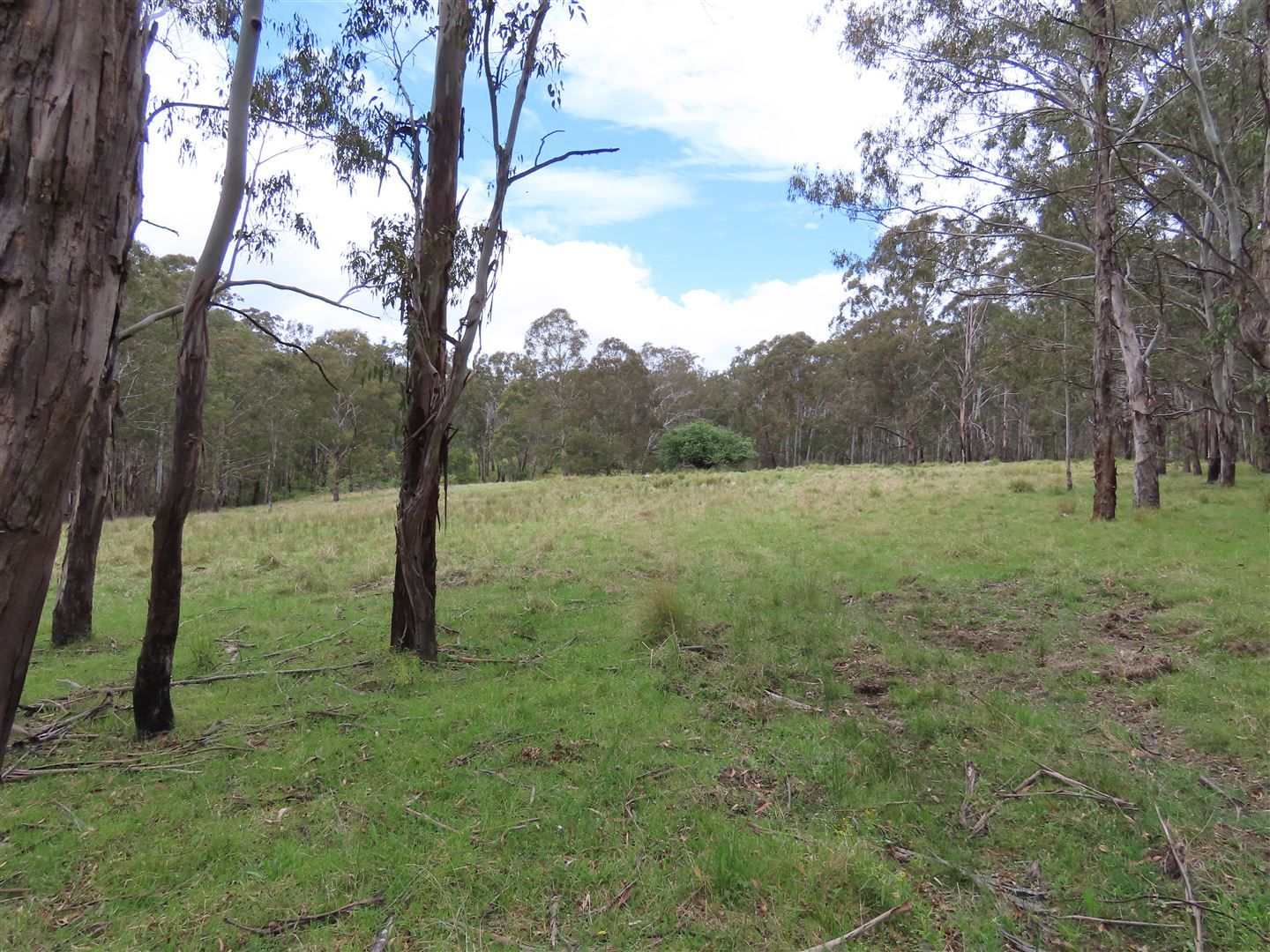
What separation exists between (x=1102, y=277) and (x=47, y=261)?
46.2ft

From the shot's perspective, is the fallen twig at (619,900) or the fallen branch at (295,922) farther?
the fallen twig at (619,900)

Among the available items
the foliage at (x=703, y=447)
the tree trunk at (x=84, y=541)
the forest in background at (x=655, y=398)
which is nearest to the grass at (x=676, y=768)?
the tree trunk at (x=84, y=541)

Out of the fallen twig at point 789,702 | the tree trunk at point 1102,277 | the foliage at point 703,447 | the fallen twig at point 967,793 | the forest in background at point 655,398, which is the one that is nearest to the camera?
the fallen twig at point 967,793

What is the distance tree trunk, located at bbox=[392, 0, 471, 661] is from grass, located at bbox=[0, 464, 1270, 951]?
2.38 ft

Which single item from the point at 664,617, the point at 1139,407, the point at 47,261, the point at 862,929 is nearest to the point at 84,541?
the point at 664,617

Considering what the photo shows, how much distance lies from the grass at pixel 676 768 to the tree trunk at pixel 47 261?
179 centimetres

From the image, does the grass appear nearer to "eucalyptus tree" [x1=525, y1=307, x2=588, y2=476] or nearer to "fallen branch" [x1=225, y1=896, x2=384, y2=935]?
"fallen branch" [x1=225, y1=896, x2=384, y2=935]

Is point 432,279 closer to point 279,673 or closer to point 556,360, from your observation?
point 279,673

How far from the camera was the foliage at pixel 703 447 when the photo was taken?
3697 centimetres

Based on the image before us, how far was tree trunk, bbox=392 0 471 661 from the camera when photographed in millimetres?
5340

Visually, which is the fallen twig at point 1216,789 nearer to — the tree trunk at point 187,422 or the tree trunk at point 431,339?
the tree trunk at point 431,339

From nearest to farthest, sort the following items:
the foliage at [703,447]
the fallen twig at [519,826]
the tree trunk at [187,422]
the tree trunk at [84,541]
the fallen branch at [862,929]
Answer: the fallen branch at [862,929]
the fallen twig at [519,826]
the tree trunk at [187,422]
the tree trunk at [84,541]
the foliage at [703,447]

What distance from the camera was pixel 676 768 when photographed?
3.69m

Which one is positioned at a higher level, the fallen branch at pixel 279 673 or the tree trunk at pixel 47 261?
the tree trunk at pixel 47 261
